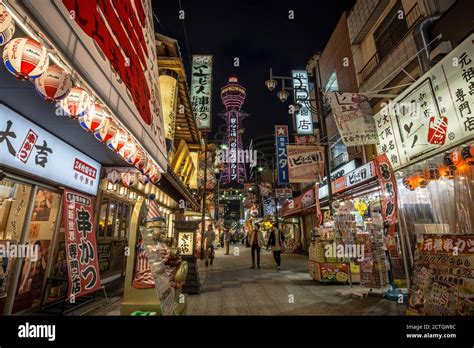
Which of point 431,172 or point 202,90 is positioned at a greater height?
point 202,90

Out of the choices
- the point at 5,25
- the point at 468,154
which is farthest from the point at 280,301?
the point at 5,25

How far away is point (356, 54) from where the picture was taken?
14.8m

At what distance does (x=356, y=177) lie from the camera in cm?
1178

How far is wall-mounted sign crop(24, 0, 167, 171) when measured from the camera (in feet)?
7.89

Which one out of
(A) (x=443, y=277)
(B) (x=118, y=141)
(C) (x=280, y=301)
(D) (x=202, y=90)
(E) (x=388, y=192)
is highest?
(D) (x=202, y=90)

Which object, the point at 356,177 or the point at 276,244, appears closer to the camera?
the point at 356,177

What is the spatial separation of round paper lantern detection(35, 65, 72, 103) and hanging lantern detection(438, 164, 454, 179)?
8.41m

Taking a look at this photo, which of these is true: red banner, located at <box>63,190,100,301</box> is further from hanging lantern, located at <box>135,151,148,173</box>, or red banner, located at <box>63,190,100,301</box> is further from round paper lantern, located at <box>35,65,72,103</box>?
round paper lantern, located at <box>35,65,72,103</box>

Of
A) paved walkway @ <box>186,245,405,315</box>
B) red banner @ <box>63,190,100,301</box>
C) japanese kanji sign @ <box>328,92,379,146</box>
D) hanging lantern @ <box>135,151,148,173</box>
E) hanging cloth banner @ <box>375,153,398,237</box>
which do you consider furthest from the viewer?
japanese kanji sign @ <box>328,92,379,146</box>

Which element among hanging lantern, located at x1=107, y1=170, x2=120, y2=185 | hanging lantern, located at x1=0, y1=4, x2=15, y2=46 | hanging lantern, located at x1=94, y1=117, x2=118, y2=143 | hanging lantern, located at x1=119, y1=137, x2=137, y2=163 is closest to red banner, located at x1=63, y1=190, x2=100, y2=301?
hanging lantern, located at x1=107, y1=170, x2=120, y2=185

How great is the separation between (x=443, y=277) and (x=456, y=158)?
300 cm

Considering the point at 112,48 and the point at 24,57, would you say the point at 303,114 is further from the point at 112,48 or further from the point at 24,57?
the point at 24,57
